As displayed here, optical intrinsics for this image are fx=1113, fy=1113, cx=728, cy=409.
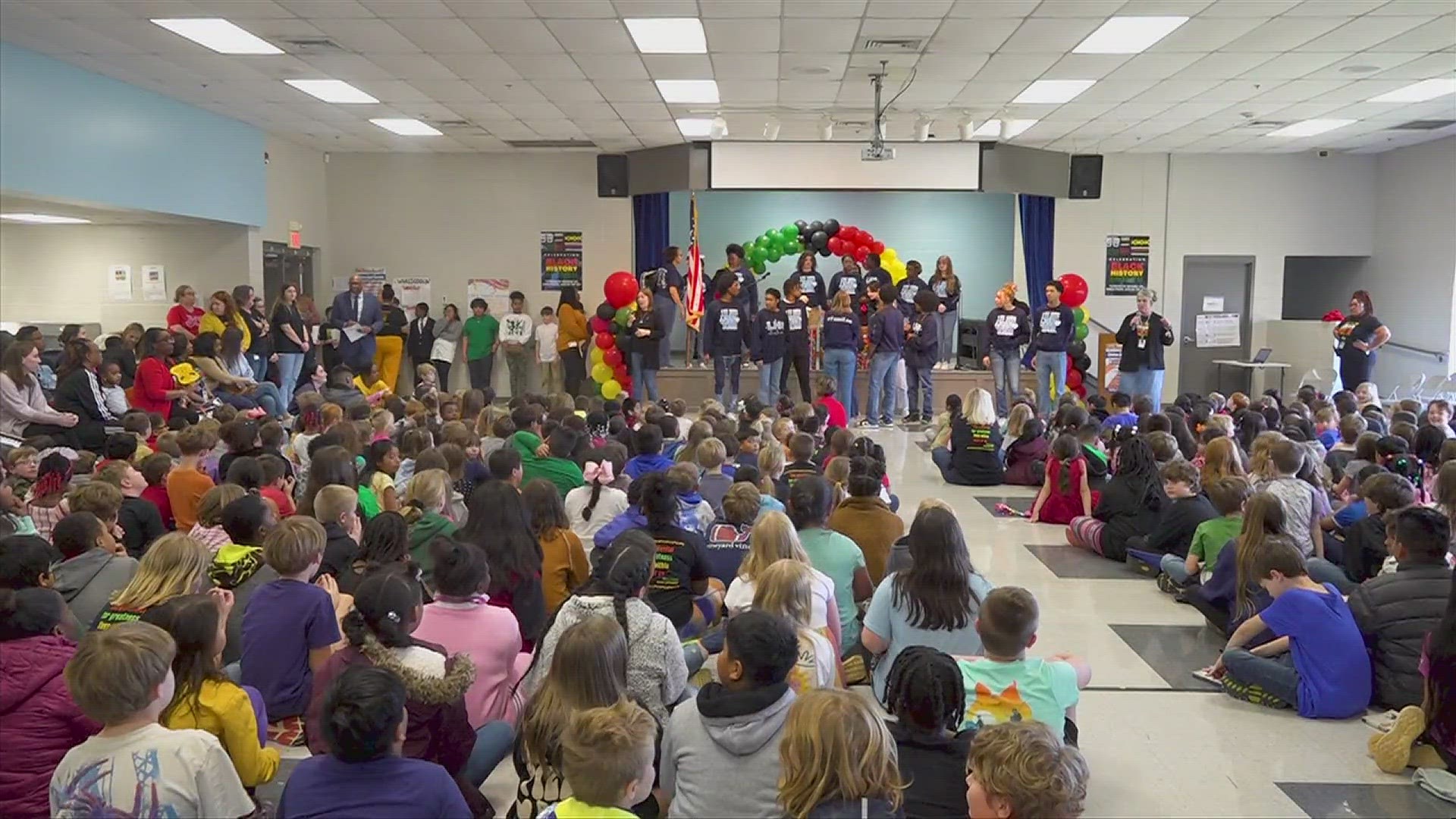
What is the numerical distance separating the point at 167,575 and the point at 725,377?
32.1ft

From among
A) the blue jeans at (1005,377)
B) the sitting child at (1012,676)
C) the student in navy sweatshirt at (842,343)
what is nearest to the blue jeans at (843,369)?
the student in navy sweatshirt at (842,343)

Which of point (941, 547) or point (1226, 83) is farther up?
point (1226, 83)

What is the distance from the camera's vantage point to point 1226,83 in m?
10.3

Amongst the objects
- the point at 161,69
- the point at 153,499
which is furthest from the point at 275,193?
the point at 153,499

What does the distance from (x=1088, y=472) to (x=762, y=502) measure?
3.43 meters

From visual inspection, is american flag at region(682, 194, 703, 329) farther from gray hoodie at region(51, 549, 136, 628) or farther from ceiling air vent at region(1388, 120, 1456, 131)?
gray hoodie at region(51, 549, 136, 628)

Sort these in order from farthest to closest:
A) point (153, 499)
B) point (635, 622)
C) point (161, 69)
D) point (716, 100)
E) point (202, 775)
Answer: point (716, 100), point (161, 69), point (153, 499), point (635, 622), point (202, 775)

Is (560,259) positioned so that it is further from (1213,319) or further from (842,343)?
(1213,319)

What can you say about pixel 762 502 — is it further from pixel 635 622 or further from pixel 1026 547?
pixel 1026 547

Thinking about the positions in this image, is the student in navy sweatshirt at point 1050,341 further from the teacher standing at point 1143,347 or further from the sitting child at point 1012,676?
the sitting child at point 1012,676

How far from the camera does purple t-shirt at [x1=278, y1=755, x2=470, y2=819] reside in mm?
2203

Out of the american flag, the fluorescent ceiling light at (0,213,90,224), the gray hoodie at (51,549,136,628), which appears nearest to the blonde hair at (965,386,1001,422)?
the american flag

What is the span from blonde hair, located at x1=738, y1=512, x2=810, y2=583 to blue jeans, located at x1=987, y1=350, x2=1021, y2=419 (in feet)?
29.6

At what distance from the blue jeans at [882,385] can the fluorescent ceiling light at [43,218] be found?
8.56 metres
